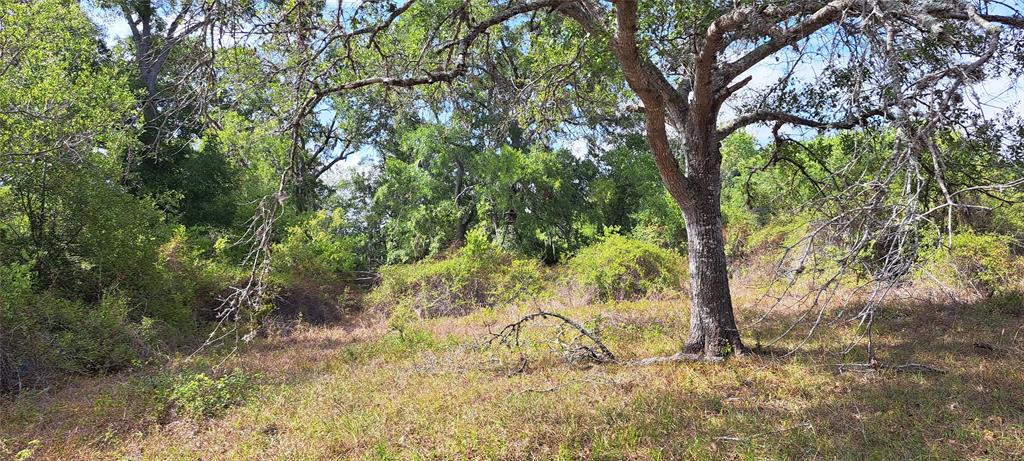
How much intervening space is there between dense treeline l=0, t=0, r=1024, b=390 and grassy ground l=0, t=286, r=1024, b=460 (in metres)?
1.33

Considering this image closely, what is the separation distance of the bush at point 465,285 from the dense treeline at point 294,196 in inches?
2.8

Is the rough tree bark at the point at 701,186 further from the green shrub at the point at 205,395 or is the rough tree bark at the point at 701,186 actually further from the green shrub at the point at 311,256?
the green shrub at the point at 311,256

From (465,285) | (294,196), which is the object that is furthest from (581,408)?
(294,196)

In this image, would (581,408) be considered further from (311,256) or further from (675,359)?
(311,256)

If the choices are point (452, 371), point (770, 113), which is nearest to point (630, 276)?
point (770, 113)

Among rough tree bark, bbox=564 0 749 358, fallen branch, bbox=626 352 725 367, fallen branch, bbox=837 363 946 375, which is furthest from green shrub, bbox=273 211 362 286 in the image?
fallen branch, bbox=837 363 946 375

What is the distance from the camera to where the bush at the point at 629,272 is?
14.4m

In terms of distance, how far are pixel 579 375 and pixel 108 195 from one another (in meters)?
9.94

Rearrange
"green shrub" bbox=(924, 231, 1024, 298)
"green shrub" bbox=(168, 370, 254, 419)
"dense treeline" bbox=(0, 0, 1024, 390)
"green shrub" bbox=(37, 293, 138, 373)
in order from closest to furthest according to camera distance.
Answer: "green shrub" bbox=(168, 370, 254, 419)
"dense treeline" bbox=(0, 0, 1024, 390)
"green shrub" bbox=(37, 293, 138, 373)
"green shrub" bbox=(924, 231, 1024, 298)

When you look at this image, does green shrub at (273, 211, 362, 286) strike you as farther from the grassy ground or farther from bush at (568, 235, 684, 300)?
bush at (568, 235, 684, 300)

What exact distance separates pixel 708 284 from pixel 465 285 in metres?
10.0

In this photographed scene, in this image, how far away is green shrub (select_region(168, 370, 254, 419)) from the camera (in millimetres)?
5973

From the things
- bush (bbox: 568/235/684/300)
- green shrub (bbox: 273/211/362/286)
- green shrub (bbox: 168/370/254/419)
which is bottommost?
green shrub (bbox: 168/370/254/419)

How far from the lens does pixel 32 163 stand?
9.35 m
